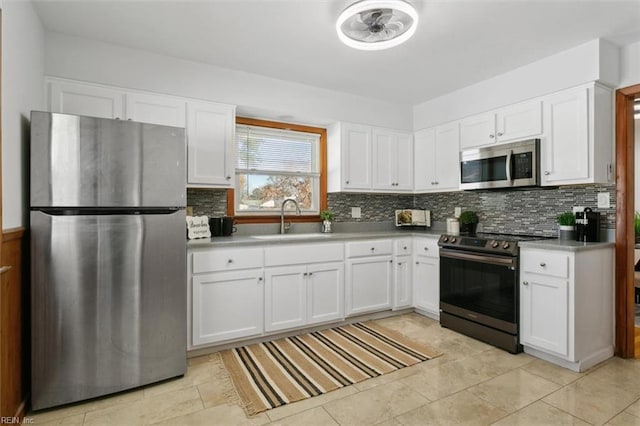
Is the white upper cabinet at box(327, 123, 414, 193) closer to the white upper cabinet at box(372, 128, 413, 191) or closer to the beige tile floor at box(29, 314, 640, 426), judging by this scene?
the white upper cabinet at box(372, 128, 413, 191)

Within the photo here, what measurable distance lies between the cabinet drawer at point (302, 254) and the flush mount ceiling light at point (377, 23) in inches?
66.3

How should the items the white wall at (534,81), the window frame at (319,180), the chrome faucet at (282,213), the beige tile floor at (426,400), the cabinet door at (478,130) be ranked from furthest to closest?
the chrome faucet at (282,213)
the window frame at (319,180)
the cabinet door at (478,130)
the white wall at (534,81)
the beige tile floor at (426,400)

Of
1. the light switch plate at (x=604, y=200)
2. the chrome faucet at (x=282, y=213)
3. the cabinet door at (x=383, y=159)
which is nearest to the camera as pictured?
the light switch plate at (x=604, y=200)

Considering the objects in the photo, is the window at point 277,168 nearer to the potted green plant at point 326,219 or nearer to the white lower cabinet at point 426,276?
the potted green plant at point 326,219

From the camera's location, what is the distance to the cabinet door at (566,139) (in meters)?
2.62

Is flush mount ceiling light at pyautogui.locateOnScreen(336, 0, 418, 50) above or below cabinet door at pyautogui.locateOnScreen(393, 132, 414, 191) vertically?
above

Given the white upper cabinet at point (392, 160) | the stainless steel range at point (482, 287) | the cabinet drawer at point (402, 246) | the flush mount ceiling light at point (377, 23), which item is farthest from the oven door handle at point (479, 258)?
the flush mount ceiling light at point (377, 23)

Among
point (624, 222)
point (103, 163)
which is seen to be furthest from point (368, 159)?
point (103, 163)

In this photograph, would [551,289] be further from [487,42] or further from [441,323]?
[487,42]

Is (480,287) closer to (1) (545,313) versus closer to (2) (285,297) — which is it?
(1) (545,313)

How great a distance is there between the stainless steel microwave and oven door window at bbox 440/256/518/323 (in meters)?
0.77

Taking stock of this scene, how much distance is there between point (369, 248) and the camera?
137 inches

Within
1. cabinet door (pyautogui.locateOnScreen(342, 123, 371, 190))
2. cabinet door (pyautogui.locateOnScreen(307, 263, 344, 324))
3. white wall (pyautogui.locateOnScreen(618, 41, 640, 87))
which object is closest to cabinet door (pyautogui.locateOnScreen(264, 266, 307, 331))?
cabinet door (pyautogui.locateOnScreen(307, 263, 344, 324))

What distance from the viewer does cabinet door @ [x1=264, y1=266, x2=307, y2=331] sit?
2939 millimetres
